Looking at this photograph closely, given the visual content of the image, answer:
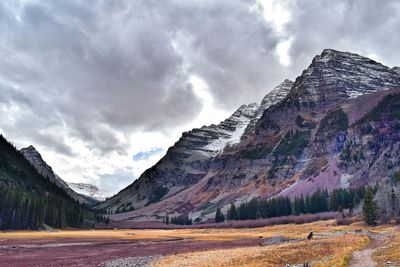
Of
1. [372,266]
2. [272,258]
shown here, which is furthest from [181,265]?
[372,266]

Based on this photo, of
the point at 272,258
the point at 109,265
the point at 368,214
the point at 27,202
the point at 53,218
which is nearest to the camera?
the point at 272,258

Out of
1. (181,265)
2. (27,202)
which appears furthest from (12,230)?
(181,265)

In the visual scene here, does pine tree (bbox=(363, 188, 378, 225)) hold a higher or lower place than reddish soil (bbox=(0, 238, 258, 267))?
higher

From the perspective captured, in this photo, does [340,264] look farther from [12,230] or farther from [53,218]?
[53,218]

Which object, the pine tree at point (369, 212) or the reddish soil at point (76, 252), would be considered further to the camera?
the pine tree at point (369, 212)

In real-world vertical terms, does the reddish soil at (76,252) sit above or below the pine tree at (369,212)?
below

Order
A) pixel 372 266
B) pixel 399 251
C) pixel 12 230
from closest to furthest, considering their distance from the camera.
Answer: pixel 372 266 → pixel 399 251 → pixel 12 230

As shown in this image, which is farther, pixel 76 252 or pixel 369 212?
pixel 369 212

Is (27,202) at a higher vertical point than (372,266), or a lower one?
higher

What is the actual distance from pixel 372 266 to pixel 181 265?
809 inches

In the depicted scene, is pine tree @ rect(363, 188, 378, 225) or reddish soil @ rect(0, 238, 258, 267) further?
pine tree @ rect(363, 188, 378, 225)

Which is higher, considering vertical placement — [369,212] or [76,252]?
[369,212]

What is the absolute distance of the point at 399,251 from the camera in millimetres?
38062

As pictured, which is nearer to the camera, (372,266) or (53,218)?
(372,266)
